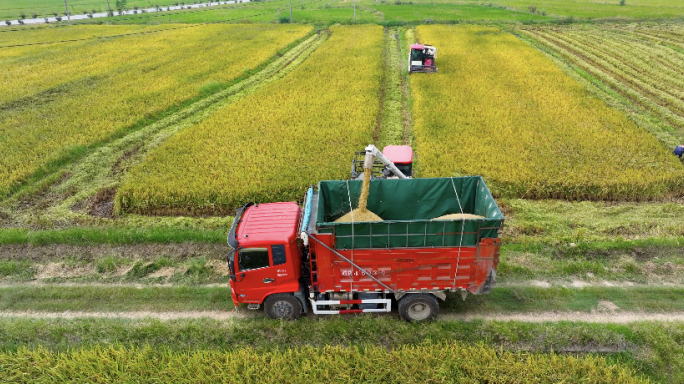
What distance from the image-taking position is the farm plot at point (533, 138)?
17016mm

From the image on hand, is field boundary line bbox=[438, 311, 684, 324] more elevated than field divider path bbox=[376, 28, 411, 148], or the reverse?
field divider path bbox=[376, 28, 411, 148]

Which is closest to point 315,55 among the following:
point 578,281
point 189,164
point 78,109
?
point 78,109

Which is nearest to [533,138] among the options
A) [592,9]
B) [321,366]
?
[321,366]

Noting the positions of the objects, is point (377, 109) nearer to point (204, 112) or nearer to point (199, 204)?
point (204, 112)

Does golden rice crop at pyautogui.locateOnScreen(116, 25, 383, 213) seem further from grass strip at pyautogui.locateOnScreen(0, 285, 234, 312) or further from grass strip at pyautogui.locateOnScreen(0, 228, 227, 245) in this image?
grass strip at pyautogui.locateOnScreen(0, 285, 234, 312)

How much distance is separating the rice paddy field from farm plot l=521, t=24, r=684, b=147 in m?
0.27

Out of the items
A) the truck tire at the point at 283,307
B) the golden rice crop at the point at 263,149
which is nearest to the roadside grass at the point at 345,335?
the truck tire at the point at 283,307

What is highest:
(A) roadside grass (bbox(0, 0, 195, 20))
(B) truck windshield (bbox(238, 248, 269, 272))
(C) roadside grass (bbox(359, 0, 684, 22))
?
(A) roadside grass (bbox(0, 0, 195, 20))

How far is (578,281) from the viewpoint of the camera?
1241cm

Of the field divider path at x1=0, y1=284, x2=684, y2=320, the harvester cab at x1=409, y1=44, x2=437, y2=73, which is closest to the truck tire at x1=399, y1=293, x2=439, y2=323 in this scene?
the field divider path at x1=0, y1=284, x2=684, y2=320

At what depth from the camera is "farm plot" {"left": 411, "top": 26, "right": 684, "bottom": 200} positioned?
17016mm

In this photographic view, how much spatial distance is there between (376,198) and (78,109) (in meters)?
25.2

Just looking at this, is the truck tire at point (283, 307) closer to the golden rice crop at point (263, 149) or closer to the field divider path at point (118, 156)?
the golden rice crop at point (263, 149)

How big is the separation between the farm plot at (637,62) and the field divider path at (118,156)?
27433mm
